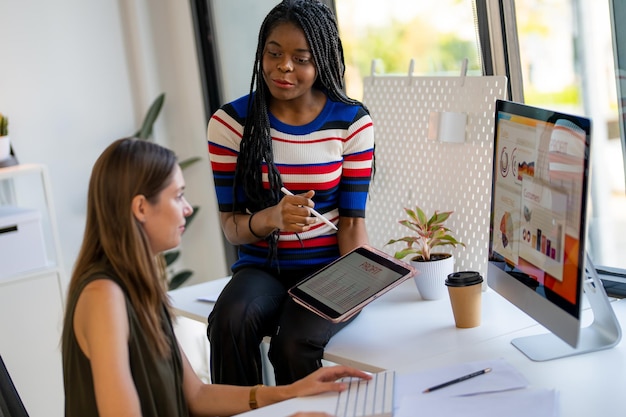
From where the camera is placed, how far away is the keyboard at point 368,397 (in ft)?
4.33

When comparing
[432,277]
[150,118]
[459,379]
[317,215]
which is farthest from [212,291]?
[150,118]

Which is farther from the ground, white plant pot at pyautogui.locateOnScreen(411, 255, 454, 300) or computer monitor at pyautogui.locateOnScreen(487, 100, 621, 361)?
computer monitor at pyautogui.locateOnScreen(487, 100, 621, 361)

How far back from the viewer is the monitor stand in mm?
1577

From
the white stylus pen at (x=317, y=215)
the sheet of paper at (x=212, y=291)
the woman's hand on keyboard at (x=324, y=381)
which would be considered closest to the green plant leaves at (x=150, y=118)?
the sheet of paper at (x=212, y=291)

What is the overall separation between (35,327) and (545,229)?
1998 millimetres

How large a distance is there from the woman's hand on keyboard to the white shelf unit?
5.38ft

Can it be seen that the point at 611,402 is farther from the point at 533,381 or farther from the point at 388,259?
the point at 388,259

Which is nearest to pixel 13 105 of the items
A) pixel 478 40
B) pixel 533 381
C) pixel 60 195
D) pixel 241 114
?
pixel 60 195

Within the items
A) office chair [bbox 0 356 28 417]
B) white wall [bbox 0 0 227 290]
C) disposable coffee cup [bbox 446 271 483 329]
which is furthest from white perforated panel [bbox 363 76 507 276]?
white wall [bbox 0 0 227 290]

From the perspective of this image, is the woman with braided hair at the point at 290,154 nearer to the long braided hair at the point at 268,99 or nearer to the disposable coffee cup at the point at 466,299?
the long braided hair at the point at 268,99

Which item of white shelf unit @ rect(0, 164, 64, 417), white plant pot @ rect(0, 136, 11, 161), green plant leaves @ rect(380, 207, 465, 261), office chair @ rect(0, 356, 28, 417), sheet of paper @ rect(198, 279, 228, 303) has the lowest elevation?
white shelf unit @ rect(0, 164, 64, 417)

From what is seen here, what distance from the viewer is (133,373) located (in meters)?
1.37

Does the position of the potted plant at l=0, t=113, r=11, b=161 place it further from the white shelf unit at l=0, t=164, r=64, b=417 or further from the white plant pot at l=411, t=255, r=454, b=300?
the white plant pot at l=411, t=255, r=454, b=300

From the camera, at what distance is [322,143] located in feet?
7.00
